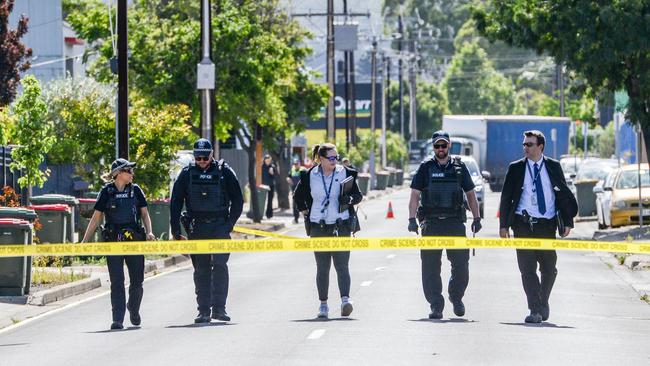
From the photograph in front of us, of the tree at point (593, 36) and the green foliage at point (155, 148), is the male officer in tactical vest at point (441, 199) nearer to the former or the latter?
the green foliage at point (155, 148)

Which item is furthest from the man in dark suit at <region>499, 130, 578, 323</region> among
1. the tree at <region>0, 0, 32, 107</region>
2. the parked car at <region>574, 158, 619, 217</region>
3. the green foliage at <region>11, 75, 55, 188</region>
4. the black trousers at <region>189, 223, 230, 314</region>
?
the tree at <region>0, 0, 32, 107</region>

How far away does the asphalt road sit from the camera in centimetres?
1339

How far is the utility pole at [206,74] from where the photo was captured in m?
35.6

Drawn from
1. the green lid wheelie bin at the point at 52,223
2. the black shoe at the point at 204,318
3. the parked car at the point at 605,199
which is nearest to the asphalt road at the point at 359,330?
the black shoe at the point at 204,318

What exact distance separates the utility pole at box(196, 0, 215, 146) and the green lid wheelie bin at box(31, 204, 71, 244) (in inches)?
306

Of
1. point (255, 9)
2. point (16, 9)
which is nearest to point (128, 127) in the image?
point (255, 9)

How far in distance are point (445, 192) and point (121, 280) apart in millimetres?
3497

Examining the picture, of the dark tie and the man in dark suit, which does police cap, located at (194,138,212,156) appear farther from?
the dark tie

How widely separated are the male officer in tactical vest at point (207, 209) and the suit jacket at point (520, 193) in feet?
8.96

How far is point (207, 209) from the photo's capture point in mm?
16250

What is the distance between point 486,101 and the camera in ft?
437

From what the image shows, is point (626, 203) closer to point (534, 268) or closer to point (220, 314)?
point (534, 268)

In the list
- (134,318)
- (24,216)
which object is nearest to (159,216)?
(24,216)

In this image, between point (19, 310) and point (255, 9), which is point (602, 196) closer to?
point (255, 9)
